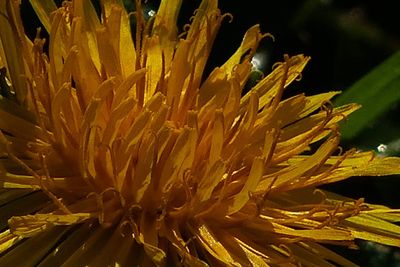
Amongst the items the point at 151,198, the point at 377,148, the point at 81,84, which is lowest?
the point at 377,148

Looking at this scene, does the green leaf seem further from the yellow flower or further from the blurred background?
the yellow flower

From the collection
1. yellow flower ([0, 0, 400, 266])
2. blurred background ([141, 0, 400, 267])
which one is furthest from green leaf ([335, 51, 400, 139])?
yellow flower ([0, 0, 400, 266])

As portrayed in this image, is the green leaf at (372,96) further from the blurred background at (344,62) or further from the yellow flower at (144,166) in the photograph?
the yellow flower at (144,166)

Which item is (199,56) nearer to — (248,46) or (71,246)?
(248,46)

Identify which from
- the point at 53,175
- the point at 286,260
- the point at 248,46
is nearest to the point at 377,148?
the point at 248,46

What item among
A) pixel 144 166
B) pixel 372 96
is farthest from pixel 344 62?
pixel 144 166

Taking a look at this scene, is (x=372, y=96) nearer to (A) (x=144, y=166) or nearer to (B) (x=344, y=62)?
(B) (x=344, y=62)

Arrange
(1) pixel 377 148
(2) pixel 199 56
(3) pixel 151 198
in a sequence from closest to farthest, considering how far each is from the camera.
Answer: (3) pixel 151 198
(2) pixel 199 56
(1) pixel 377 148
